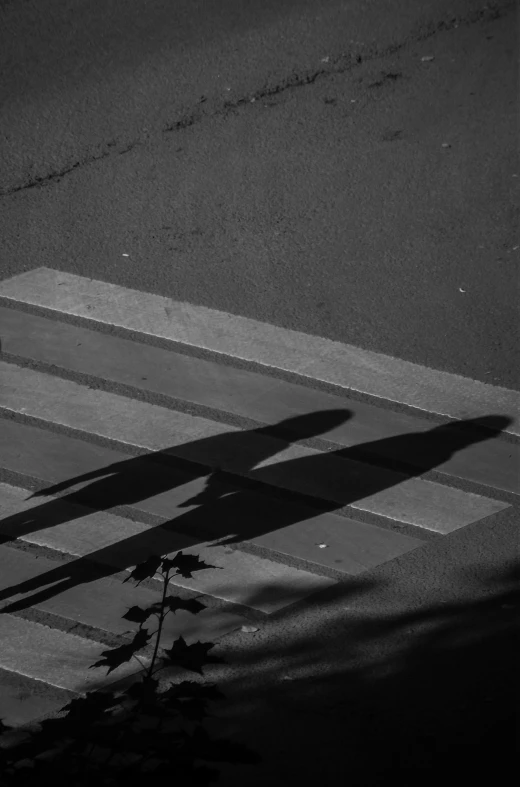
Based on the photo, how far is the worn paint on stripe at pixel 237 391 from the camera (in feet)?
23.2

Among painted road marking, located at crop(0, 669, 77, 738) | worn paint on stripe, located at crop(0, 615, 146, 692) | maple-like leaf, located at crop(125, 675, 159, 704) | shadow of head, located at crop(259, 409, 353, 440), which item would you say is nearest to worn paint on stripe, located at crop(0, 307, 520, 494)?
shadow of head, located at crop(259, 409, 353, 440)

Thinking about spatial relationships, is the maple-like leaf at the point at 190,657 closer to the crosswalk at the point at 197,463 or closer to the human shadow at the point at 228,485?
the crosswalk at the point at 197,463

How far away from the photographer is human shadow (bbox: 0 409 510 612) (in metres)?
6.19

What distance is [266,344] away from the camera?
8062 mm

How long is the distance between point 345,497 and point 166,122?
17.3ft

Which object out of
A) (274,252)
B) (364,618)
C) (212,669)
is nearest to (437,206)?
(274,252)

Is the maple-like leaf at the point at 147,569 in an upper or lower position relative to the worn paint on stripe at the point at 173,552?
upper

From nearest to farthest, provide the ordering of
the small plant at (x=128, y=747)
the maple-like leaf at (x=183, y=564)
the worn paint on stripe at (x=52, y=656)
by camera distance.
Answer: the small plant at (x=128, y=747)
the maple-like leaf at (x=183, y=564)
the worn paint on stripe at (x=52, y=656)

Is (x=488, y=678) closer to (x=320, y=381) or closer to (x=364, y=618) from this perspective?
(x=364, y=618)

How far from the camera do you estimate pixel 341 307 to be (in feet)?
27.7

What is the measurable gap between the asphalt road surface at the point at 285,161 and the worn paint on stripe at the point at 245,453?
1.32m

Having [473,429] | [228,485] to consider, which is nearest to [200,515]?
[228,485]

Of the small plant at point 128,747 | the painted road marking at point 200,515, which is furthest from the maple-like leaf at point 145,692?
the painted road marking at point 200,515

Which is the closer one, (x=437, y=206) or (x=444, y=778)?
(x=444, y=778)
